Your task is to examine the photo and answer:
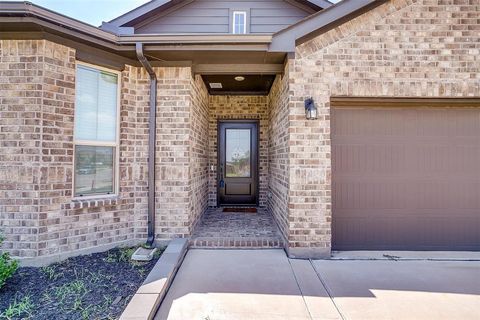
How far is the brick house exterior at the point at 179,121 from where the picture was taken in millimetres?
3379

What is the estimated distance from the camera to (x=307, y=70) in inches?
153

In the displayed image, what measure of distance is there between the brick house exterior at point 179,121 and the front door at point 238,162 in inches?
82.2

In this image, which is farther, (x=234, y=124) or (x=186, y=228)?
(x=234, y=124)

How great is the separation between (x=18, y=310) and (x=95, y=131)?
2310mm

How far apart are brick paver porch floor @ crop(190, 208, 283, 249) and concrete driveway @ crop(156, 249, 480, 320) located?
0.28 m

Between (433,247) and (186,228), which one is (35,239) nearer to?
(186,228)

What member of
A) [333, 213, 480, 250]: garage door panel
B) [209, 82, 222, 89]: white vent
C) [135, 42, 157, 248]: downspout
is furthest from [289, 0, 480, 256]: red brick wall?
[209, 82, 222, 89]: white vent

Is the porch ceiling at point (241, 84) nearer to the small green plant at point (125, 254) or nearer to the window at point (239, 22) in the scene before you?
the window at point (239, 22)

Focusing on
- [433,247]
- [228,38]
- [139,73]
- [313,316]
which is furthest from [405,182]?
[139,73]

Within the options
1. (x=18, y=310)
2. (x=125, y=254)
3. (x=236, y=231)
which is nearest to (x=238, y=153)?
(x=236, y=231)

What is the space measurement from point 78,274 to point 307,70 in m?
3.95

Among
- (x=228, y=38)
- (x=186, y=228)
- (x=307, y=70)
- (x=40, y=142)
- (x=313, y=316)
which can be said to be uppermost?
(x=228, y=38)

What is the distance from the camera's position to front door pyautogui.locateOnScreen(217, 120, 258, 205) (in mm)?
6789

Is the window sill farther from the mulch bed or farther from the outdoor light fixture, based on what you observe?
the outdoor light fixture
